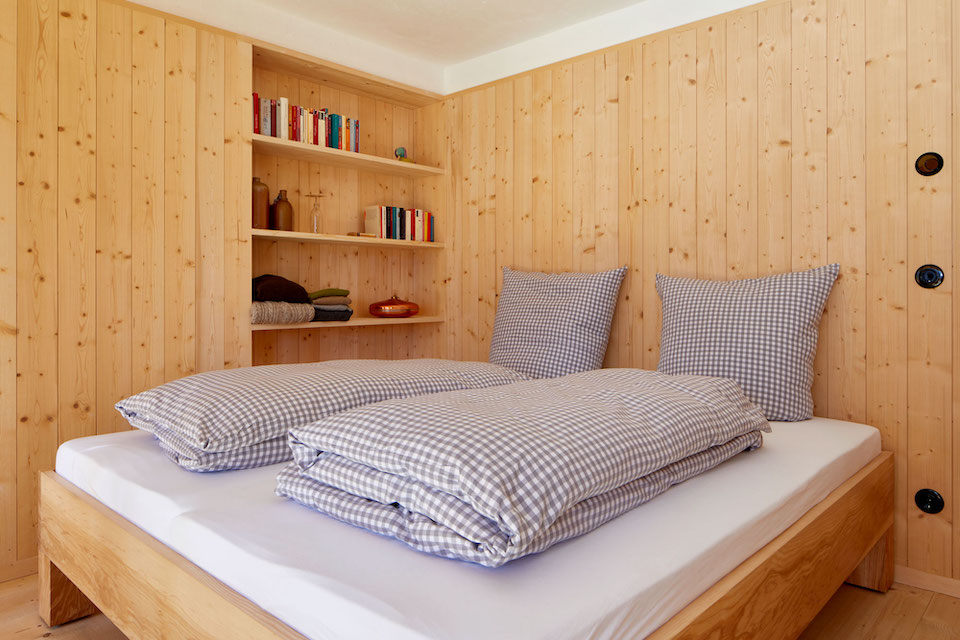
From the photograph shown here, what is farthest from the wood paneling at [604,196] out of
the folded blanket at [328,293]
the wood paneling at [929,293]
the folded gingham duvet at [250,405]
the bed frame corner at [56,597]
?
the folded gingham duvet at [250,405]

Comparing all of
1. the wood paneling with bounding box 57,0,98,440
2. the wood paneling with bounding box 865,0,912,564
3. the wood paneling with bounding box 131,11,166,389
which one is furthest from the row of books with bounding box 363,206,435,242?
the wood paneling with bounding box 865,0,912,564

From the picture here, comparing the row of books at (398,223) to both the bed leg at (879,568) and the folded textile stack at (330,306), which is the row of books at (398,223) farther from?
the bed leg at (879,568)

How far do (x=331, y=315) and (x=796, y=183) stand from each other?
2031mm

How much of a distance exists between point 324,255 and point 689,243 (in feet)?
5.90

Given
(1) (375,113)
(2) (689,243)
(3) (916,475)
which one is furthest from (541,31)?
(3) (916,475)

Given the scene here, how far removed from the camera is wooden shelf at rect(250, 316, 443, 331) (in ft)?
9.14

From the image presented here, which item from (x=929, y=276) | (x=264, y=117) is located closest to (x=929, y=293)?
(x=929, y=276)

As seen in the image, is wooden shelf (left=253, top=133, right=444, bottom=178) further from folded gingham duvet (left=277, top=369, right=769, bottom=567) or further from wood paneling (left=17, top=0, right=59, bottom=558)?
folded gingham duvet (left=277, top=369, right=769, bottom=567)

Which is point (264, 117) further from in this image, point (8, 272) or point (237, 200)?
point (8, 272)

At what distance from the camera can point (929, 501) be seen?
2100mm

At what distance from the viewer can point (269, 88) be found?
3.05 m

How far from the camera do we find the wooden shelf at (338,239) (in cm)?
282

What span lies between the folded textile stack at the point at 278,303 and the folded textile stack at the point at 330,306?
7cm

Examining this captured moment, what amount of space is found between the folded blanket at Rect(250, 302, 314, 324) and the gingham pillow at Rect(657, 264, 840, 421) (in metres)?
1.57
